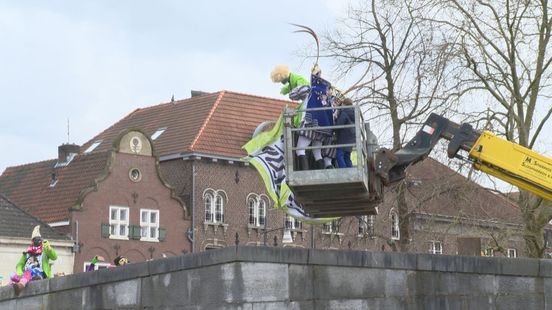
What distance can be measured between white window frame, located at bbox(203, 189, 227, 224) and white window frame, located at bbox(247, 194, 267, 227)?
1548 millimetres

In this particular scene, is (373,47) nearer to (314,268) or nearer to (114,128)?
(314,268)

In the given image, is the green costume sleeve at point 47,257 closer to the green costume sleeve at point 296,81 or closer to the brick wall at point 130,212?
the green costume sleeve at point 296,81

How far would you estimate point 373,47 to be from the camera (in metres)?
34.7

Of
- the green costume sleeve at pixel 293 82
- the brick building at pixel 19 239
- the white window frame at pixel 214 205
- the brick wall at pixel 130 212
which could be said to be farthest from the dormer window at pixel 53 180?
the green costume sleeve at pixel 293 82

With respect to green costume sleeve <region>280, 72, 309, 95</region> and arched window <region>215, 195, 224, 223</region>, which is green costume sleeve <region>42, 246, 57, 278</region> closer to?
green costume sleeve <region>280, 72, 309, 95</region>

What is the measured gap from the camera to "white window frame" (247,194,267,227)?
6159cm

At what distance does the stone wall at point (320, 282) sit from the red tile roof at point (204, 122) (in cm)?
4315

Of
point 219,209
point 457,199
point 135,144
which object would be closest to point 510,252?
point 457,199

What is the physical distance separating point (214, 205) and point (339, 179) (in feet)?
142

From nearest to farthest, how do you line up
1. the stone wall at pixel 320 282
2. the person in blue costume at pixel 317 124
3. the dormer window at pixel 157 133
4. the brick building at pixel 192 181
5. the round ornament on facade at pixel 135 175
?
the stone wall at pixel 320 282
the person in blue costume at pixel 317 124
the brick building at pixel 192 181
the round ornament on facade at pixel 135 175
the dormer window at pixel 157 133

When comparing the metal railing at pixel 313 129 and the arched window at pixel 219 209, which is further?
the arched window at pixel 219 209

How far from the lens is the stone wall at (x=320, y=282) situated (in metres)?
14.5

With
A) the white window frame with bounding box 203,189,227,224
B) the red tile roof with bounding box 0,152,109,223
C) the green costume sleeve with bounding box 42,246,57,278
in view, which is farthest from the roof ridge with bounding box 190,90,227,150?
the green costume sleeve with bounding box 42,246,57,278

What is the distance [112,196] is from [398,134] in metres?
26.4
